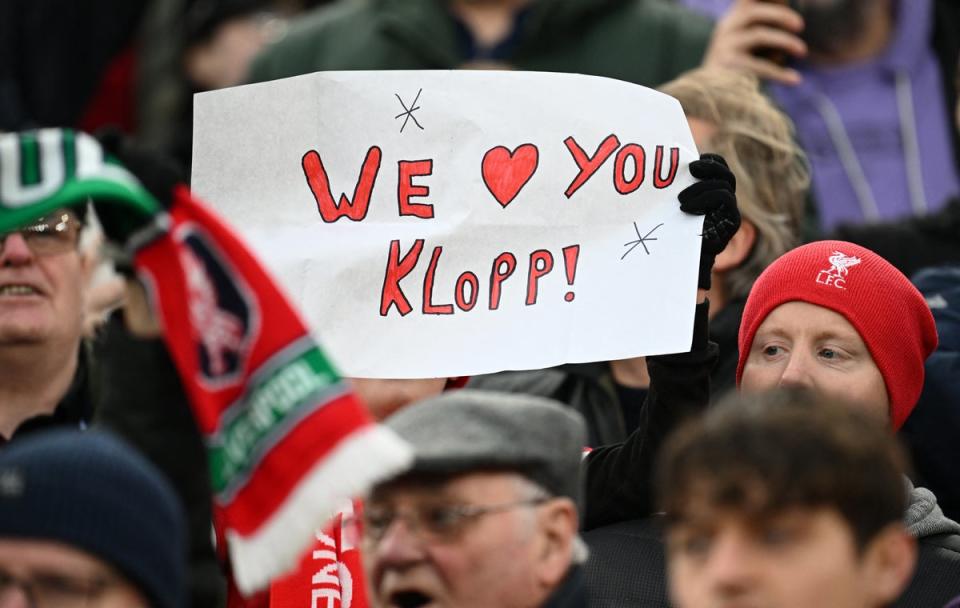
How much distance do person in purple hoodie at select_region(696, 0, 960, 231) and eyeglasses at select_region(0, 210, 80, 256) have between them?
2.74m

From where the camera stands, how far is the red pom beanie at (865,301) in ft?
15.3

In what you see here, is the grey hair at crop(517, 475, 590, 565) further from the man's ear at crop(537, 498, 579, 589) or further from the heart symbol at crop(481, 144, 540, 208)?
the heart symbol at crop(481, 144, 540, 208)

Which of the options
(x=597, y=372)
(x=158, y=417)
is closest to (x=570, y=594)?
(x=597, y=372)

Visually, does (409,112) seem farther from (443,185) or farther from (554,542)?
(554,542)

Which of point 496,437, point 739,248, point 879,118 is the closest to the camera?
point 496,437

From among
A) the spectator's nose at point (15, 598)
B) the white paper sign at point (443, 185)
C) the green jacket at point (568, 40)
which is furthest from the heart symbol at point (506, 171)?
the green jacket at point (568, 40)

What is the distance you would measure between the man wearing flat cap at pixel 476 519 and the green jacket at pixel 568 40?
3.47m

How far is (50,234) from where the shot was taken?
5.26 metres

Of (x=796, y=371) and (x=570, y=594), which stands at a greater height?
(x=796, y=371)

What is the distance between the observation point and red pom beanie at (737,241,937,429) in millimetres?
4648

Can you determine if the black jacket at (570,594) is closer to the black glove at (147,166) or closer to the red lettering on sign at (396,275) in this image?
the red lettering on sign at (396,275)

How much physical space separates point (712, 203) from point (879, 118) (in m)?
2.76

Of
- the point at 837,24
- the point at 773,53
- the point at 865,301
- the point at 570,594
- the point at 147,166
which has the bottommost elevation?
the point at 570,594

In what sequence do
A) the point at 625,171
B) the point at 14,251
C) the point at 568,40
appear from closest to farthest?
the point at 625,171, the point at 14,251, the point at 568,40
